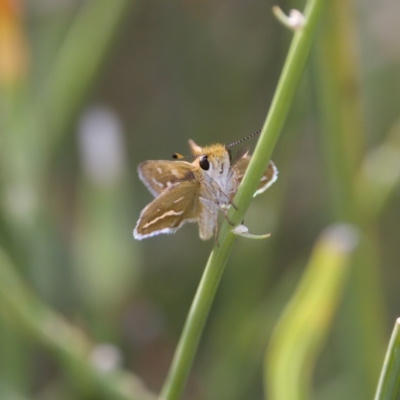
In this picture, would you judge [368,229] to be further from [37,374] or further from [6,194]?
[37,374]

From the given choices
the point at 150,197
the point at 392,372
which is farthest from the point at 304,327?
the point at 150,197

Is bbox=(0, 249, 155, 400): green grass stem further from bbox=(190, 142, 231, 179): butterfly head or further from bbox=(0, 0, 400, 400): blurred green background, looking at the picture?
bbox=(190, 142, 231, 179): butterfly head

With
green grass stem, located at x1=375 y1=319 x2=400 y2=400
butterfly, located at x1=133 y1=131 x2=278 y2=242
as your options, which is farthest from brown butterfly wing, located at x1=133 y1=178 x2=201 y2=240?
green grass stem, located at x1=375 y1=319 x2=400 y2=400

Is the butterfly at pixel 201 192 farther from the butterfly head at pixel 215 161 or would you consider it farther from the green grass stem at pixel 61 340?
the green grass stem at pixel 61 340

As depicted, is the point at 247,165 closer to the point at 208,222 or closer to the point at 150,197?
the point at 208,222

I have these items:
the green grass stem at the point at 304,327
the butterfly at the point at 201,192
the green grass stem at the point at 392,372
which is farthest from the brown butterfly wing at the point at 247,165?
the green grass stem at the point at 392,372

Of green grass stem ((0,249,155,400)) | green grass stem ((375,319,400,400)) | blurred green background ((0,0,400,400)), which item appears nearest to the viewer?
green grass stem ((375,319,400,400))
